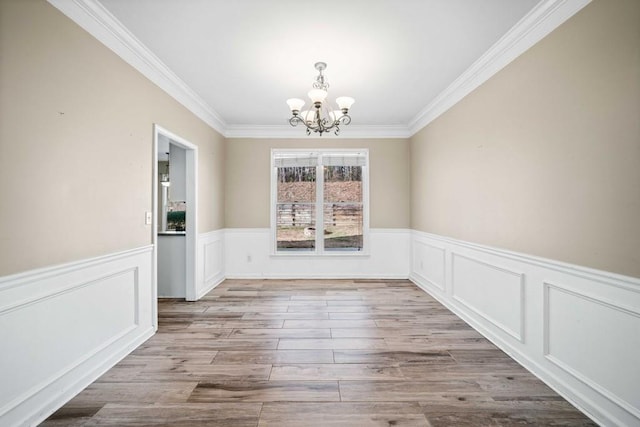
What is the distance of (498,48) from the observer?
2.79m

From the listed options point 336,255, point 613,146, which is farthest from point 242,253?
point 613,146

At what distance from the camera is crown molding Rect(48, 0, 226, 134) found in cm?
217

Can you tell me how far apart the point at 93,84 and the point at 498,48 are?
3.35 metres

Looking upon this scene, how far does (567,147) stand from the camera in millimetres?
2133

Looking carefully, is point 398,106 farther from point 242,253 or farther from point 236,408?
point 236,408

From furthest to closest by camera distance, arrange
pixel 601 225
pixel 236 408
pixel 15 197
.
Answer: pixel 236 408, pixel 601 225, pixel 15 197

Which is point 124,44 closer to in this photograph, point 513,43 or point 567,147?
point 513,43

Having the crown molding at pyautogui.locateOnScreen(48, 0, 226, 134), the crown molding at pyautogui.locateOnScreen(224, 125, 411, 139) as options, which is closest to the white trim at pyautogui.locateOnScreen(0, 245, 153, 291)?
the crown molding at pyautogui.locateOnScreen(48, 0, 226, 134)

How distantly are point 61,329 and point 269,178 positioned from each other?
3857mm

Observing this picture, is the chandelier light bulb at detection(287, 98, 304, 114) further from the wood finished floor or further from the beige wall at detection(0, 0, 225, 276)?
the wood finished floor

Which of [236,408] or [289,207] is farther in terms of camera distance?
[289,207]

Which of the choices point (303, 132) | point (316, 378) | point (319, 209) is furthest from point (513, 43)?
point (319, 209)

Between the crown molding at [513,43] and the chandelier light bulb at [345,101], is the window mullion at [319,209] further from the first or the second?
the chandelier light bulb at [345,101]

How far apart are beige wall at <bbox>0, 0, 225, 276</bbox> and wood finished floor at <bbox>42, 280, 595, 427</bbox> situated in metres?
1.03
